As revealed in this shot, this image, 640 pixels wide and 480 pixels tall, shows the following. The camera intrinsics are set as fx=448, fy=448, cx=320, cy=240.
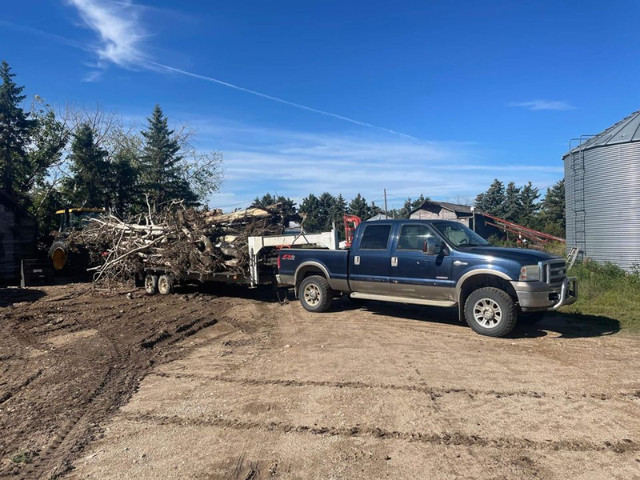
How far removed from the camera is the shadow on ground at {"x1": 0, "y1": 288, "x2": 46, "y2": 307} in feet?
41.8

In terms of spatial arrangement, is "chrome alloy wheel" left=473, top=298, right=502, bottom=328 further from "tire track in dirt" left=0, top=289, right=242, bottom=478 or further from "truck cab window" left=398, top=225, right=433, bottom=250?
"tire track in dirt" left=0, top=289, right=242, bottom=478

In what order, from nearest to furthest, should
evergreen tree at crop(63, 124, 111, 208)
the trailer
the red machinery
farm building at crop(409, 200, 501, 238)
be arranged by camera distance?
the trailer
the red machinery
evergreen tree at crop(63, 124, 111, 208)
farm building at crop(409, 200, 501, 238)

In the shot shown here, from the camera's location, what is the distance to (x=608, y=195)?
1348 centimetres

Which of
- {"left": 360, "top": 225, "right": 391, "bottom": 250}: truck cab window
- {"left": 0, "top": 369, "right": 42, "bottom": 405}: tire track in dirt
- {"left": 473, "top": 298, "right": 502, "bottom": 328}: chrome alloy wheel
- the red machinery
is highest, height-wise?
the red machinery

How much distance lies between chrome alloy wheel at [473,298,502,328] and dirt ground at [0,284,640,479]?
12.5 inches

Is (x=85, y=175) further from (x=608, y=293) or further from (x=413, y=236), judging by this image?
(x=608, y=293)

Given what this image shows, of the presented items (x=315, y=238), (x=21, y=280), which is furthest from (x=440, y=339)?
(x=21, y=280)

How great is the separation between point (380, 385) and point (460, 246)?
387 centimetres

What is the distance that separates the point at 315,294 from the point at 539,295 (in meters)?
4.72

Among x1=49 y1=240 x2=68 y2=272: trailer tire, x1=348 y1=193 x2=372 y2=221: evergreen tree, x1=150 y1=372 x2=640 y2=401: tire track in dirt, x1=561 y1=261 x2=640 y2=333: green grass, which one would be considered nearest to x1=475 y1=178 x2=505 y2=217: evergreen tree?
x1=348 y1=193 x2=372 y2=221: evergreen tree

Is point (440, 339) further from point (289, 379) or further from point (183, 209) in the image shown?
point (183, 209)

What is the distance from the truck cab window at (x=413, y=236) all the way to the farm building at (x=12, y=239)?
1598cm

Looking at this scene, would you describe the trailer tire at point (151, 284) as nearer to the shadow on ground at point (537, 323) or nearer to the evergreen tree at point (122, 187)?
the shadow on ground at point (537, 323)

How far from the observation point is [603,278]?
39.2 feet
